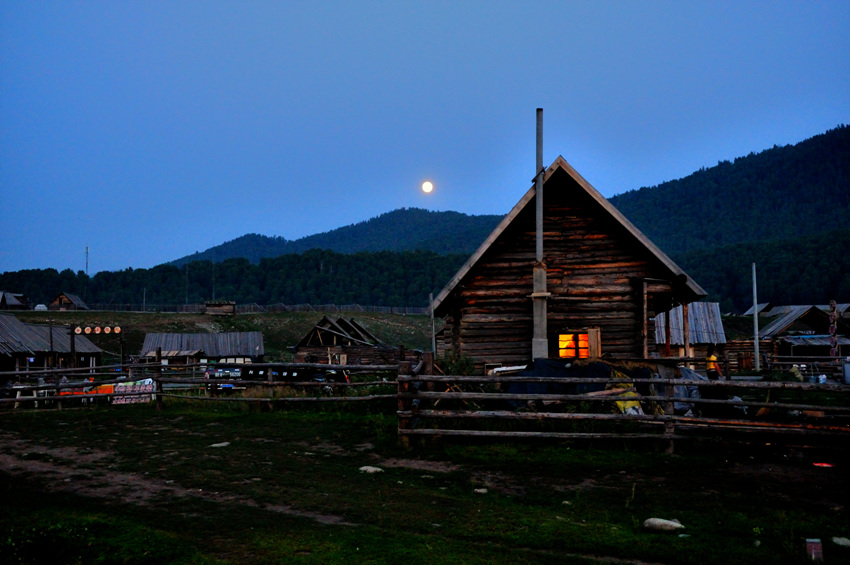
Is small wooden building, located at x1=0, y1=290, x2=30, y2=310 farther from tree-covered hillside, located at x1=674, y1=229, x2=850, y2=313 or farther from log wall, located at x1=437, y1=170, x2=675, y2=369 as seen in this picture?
tree-covered hillside, located at x1=674, y1=229, x2=850, y2=313

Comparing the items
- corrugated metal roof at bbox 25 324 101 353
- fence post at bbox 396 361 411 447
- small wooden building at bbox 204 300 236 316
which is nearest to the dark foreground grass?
fence post at bbox 396 361 411 447

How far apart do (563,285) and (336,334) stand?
33.2m

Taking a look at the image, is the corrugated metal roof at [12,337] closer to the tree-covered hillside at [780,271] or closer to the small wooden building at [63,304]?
the small wooden building at [63,304]

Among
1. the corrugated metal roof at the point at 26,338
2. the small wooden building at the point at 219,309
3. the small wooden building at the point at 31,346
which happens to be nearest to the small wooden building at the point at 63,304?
the small wooden building at the point at 219,309

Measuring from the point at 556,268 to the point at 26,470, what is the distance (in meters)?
13.7

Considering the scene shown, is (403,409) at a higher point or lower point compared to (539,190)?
lower

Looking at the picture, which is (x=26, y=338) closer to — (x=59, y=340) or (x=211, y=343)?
(x=59, y=340)

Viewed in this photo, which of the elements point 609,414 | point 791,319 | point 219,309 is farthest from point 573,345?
point 219,309

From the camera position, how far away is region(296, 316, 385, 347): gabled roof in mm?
47938

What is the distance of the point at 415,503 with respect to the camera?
6961 millimetres

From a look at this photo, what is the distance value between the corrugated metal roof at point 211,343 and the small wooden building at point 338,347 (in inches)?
284

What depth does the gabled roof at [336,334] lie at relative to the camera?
47938mm

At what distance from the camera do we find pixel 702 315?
164 feet

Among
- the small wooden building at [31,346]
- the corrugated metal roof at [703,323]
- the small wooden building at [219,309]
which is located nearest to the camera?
the small wooden building at [31,346]
